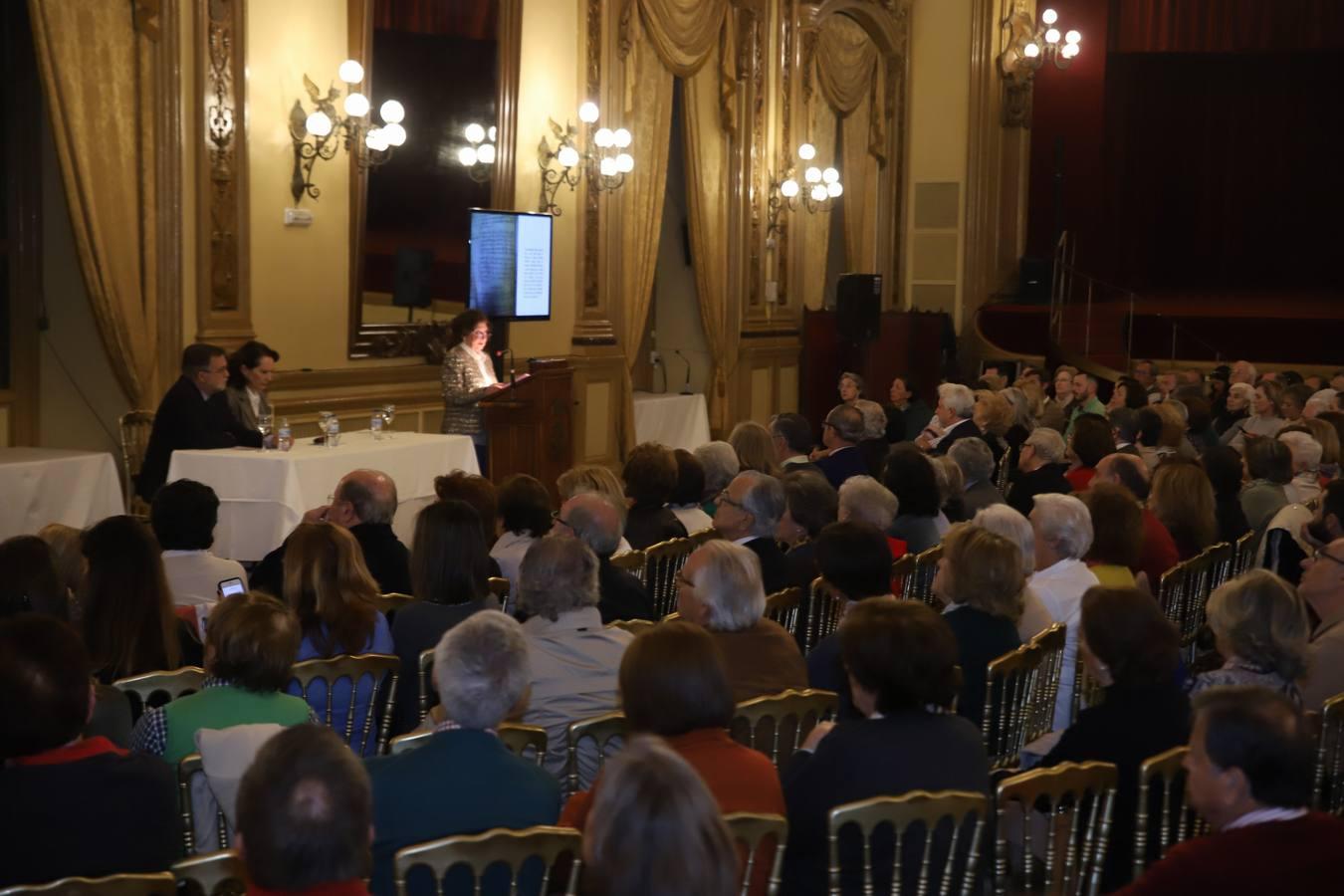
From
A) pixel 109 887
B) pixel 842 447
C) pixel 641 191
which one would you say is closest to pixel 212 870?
pixel 109 887

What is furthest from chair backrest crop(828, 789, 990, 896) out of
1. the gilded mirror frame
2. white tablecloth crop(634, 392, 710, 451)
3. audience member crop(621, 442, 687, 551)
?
white tablecloth crop(634, 392, 710, 451)

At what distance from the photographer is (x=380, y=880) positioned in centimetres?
286

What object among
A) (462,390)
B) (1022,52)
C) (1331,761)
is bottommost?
(1331,761)

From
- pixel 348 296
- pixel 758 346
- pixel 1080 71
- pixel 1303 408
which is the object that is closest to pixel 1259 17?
pixel 1080 71

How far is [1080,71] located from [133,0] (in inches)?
504

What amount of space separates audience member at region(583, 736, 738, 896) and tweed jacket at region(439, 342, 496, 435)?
7.30 meters

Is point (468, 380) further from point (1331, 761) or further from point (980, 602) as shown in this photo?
point (1331, 761)

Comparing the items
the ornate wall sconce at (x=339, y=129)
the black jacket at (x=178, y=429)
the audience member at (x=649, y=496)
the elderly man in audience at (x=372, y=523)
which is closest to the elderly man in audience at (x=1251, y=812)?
the elderly man in audience at (x=372, y=523)

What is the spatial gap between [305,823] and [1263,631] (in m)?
2.60

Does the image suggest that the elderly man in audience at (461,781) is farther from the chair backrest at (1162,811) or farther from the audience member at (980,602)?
the audience member at (980,602)

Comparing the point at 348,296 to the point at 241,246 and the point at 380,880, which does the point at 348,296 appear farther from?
the point at 380,880

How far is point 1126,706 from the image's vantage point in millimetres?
3688

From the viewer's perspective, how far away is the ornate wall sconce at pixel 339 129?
911cm

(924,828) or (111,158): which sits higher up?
(111,158)
